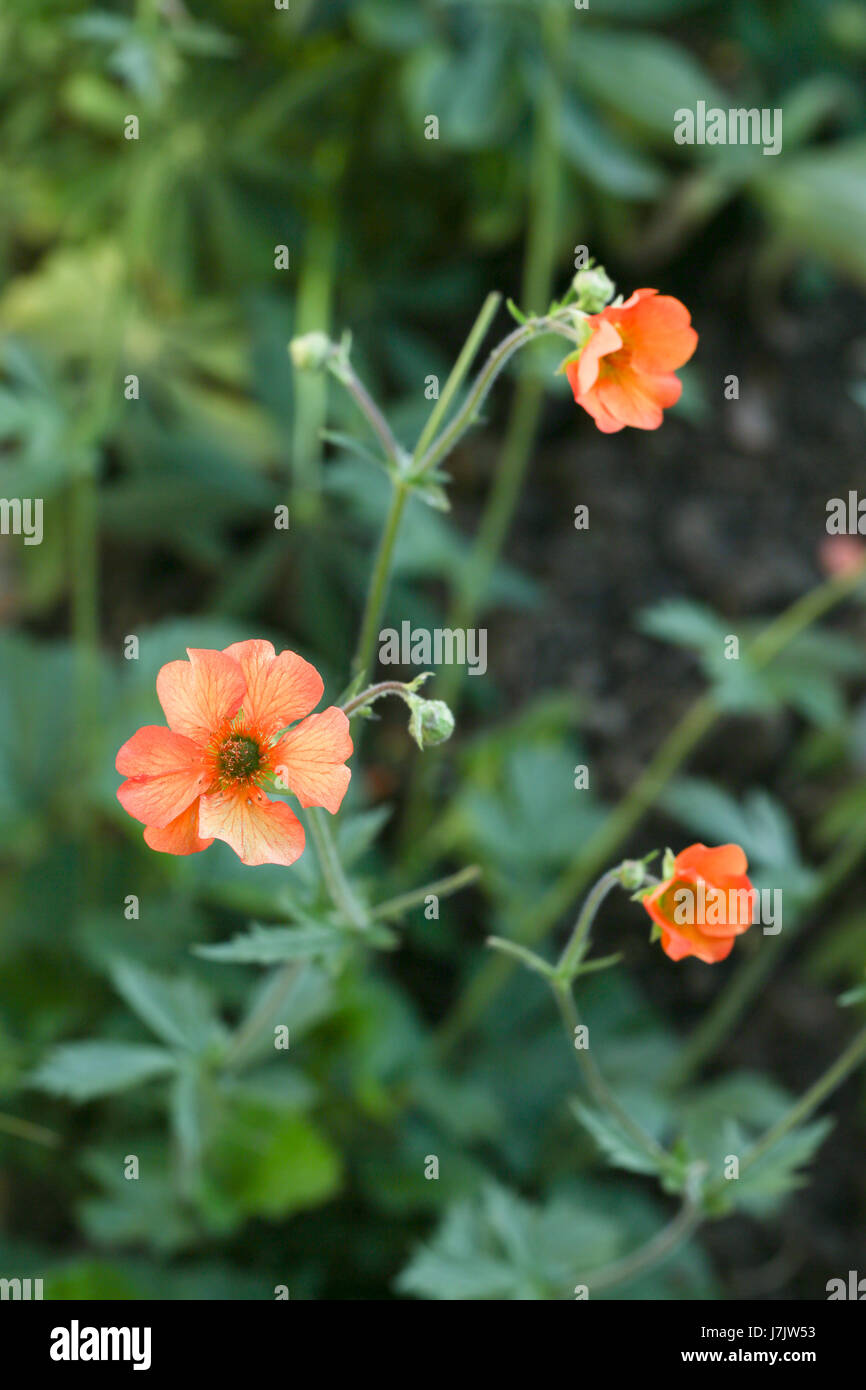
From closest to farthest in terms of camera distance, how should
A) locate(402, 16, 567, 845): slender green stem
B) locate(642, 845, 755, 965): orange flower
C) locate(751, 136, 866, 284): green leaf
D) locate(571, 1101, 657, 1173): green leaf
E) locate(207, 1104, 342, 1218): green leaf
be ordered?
locate(642, 845, 755, 965): orange flower
locate(571, 1101, 657, 1173): green leaf
locate(207, 1104, 342, 1218): green leaf
locate(402, 16, 567, 845): slender green stem
locate(751, 136, 866, 284): green leaf

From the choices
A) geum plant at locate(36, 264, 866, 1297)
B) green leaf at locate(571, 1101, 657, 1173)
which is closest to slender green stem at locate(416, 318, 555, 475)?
geum plant at locate(36, 264, 866, 1297)

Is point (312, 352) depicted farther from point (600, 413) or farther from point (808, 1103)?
point (808, 1103)

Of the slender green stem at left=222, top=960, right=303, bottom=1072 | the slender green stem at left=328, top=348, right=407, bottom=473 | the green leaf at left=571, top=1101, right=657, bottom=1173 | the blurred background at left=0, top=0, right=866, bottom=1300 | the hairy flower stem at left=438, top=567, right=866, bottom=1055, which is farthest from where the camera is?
the hairy flower stem at left=438, top=567, right=866, bottom=1055

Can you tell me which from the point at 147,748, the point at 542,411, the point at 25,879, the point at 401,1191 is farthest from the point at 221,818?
the point at 542,411

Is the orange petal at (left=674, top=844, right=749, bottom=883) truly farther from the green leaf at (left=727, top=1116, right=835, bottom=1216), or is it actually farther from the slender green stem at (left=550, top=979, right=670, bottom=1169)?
the green leaf at (left=727, top=1116, right=835, bottom=1216)

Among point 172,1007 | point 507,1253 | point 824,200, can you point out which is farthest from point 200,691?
point 824,200
